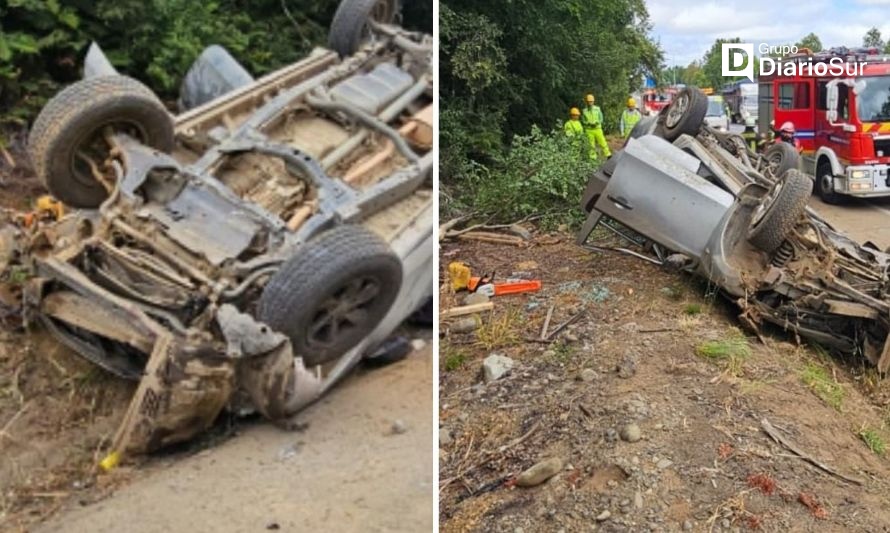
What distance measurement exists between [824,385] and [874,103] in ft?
11.2

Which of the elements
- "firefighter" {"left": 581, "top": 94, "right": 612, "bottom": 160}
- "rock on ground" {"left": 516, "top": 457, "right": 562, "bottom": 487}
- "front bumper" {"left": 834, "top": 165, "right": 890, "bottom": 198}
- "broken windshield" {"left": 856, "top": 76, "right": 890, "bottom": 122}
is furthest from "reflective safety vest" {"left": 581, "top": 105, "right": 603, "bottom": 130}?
"front bumper" {"left": 834, "top": 165, "right": 890, "bottom": 198}

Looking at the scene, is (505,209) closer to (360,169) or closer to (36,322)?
(360,169)

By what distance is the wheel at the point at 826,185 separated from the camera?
5.64 m

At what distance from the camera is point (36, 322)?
10.8 feet

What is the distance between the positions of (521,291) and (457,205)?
2.37 feet

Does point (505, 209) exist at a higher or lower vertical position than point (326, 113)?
lower

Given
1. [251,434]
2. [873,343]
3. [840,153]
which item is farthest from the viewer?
[840,153]

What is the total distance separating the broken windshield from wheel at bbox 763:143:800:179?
56 centimetres

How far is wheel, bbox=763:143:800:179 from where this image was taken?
5.75 metres

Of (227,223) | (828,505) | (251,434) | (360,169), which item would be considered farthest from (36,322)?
(828,505)

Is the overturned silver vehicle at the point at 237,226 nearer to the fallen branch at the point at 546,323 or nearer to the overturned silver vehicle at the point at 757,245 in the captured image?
the fallen branch at the point at 546,323

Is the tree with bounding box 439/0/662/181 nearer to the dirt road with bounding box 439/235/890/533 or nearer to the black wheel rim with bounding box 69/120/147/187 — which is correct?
the dirt road with bounding box 439/235/890/533
